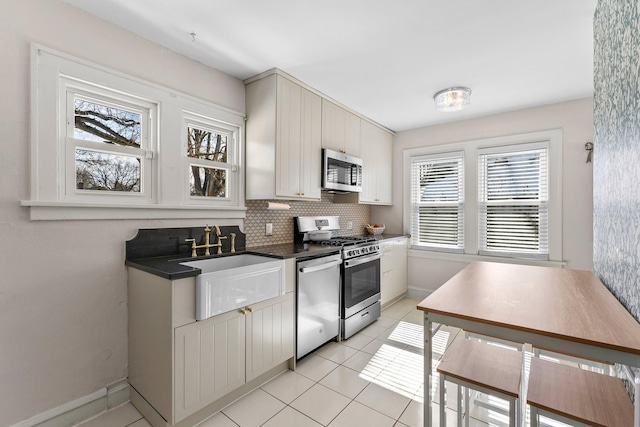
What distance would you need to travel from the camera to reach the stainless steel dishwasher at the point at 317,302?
2465 mm

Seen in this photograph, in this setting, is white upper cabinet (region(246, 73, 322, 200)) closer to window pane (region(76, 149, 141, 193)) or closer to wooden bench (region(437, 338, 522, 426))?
window pane (region(76, 149, 141, 193))

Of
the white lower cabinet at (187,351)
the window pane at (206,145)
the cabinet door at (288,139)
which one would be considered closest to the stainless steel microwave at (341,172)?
the cabinet door at (288,139)

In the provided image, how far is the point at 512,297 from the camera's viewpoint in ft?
4.74

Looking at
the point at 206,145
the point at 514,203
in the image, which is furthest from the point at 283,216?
the point at 514,203

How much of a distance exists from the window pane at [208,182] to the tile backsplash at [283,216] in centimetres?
30

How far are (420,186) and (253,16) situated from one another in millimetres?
3265

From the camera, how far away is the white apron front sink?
5.72 ft

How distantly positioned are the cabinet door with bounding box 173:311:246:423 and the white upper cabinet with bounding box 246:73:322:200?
119 centimetres

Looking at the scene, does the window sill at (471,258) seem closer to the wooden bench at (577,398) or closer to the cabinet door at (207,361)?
the wooden bench at (577,398)

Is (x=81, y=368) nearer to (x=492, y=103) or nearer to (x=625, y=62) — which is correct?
(x=625, y=62)

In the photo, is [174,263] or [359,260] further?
[359,260]

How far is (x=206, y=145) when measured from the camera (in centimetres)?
260

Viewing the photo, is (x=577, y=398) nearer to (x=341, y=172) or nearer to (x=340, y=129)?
(x=341, y=172)

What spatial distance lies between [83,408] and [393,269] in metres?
3.33
